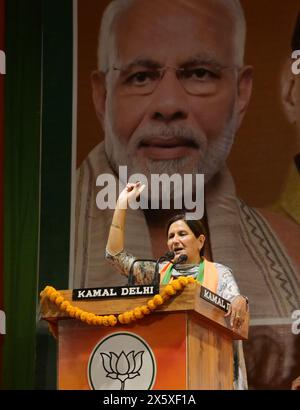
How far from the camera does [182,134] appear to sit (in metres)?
6.24

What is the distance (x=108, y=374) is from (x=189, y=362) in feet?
1.01

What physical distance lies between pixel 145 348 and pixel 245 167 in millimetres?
2916

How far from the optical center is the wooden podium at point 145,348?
3.39m

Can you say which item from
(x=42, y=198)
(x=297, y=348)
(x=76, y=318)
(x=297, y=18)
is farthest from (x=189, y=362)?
(x=297, y=18)

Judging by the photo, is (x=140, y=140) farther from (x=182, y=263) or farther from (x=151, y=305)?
(x=151, y=305)

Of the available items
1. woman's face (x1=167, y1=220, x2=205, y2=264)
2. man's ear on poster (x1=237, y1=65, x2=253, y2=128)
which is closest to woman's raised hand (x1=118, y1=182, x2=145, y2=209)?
woman's face (x1=167, y1=220, x2=205, y2=264)

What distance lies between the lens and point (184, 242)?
4.01 m

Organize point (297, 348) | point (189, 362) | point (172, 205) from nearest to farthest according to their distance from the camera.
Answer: point (189, 362)
point (297, 348)
point (172, 205)

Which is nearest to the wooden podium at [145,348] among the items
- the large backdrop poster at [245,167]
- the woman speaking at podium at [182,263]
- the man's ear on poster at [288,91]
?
the woman speaking at podium at [182,263]

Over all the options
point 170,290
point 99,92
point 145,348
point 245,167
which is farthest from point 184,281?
point 99,92

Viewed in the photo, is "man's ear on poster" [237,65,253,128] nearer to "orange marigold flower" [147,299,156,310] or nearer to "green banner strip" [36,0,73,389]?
"green banner strip" [36,0,73,389]

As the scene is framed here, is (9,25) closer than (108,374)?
No

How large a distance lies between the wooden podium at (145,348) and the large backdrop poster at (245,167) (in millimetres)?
2410

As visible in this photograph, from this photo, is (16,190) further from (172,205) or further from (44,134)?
(172,205)
